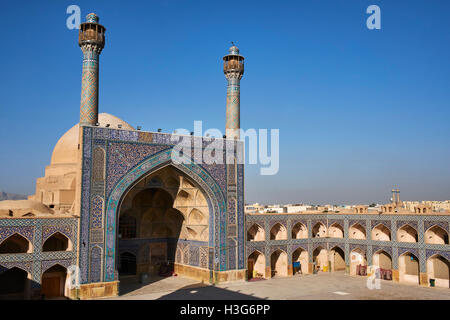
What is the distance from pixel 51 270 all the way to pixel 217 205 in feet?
25.7

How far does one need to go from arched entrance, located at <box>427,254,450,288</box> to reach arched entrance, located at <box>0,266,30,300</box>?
711 inches

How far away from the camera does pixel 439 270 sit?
20.7 meters

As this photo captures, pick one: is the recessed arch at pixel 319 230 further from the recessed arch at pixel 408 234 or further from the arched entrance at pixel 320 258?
the recessed arch at pixel 408 234

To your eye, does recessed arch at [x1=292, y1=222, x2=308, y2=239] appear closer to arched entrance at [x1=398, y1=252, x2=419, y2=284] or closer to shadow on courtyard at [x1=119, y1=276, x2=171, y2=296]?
arched entrance at [x1=398, y1=252, x2=419, y2=284]

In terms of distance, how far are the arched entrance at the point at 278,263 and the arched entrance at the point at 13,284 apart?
12506mm

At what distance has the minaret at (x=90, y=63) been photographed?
1848cm

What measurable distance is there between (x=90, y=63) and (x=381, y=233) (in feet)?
55.9

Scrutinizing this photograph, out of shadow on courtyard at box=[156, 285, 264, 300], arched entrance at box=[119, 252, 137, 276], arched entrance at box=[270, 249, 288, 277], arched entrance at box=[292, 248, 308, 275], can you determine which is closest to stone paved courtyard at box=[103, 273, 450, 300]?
shadow on courtyard at box=[156, 285, 264, 300]

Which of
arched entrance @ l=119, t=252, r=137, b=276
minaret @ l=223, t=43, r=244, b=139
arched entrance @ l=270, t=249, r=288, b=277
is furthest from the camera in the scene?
arched entrance @ l=270, t=249, r=288, b=277

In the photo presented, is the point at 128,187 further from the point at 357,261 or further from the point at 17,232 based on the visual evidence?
the point at 357,261

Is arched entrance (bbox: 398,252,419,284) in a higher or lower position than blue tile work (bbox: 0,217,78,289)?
lower

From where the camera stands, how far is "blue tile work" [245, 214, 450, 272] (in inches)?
808

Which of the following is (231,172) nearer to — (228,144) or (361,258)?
(228,144)
